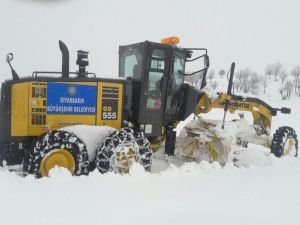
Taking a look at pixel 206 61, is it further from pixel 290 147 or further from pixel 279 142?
pixel 290 147

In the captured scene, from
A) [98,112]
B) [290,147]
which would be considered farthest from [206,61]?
[290,147]

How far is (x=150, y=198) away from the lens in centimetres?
456

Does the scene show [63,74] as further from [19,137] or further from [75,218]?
[75,218]

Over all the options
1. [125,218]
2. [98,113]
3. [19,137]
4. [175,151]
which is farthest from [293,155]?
[19,137]

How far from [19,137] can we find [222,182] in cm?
318

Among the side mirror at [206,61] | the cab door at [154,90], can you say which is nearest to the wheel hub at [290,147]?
the side mirror at [206,61]

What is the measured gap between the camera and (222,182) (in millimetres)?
5559

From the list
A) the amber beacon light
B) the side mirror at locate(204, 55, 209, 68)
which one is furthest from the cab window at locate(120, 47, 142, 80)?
the side mirror at locate(204, 55, 209, 68)

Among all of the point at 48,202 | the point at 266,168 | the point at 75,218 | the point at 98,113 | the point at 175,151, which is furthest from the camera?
the point at 175,151

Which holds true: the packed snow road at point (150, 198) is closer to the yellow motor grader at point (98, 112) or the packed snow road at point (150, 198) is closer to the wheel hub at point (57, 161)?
the wheel hub at point (57, 161)

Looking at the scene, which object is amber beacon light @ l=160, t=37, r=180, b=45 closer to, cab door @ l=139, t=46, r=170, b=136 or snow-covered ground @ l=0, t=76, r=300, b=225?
cab door @ l=139, t=46, r=170, b=136

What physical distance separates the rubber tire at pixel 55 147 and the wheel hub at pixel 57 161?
0.14 ft

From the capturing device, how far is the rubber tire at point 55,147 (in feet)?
16.5

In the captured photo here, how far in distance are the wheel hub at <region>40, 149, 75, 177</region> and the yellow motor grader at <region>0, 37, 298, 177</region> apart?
0.5 inches
